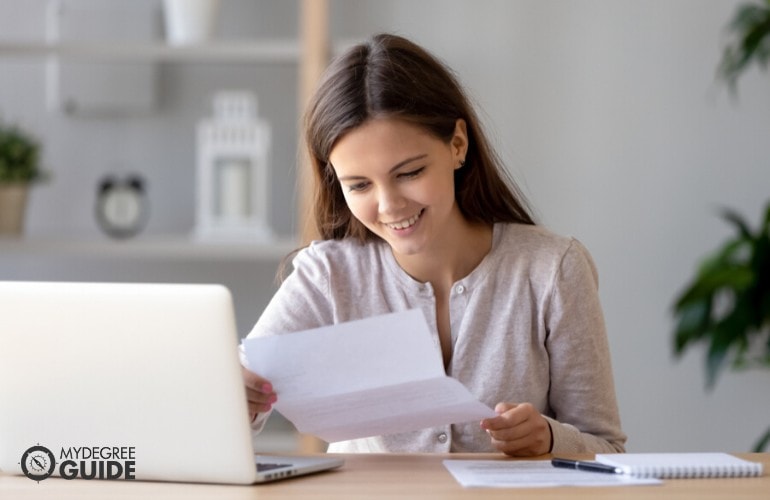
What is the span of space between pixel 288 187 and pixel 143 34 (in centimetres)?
59

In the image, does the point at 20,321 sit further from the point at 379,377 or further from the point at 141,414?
the point at 379,377

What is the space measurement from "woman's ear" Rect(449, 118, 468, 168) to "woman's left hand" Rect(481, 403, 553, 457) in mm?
427

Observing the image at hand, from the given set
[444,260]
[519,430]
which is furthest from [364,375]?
[444,260]

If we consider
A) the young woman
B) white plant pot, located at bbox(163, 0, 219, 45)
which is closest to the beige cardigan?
the young woman

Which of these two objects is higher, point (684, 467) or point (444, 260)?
point (444, 260)

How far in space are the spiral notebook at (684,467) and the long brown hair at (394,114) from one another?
549mm

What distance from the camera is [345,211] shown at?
1.76 metres

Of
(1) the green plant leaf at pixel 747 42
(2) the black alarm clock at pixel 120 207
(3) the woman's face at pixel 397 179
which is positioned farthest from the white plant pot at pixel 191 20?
(3) the woman's face at pixel 397 179

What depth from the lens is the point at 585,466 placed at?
1282 mm

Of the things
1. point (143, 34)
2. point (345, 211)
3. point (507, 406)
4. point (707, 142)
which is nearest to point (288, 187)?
point (143, 34)

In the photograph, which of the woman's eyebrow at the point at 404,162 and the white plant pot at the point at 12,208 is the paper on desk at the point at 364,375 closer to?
the woman's eyebrow at the point at 404,162

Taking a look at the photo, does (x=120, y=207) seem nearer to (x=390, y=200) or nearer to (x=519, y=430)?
(x=390, y=200)

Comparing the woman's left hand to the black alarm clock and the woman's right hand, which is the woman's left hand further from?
the black alarm clock

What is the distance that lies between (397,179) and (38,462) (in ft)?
1.92
